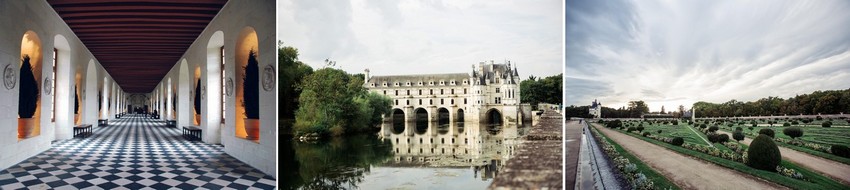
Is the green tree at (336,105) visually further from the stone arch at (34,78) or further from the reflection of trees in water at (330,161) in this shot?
the stone arch at (34,78)

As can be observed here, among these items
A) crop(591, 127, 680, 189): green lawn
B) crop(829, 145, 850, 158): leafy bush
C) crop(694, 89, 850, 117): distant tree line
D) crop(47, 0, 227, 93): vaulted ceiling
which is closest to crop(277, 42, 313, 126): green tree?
crop(47, 0, 227, 93): vaulted ceiling

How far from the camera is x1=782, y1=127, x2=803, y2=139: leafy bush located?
2539 millimetres

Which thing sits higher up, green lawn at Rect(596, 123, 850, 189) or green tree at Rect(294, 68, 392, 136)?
green tree at Rect(294, 68, 392, 136)

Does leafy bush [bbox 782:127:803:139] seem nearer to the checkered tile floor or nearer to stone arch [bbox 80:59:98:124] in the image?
the checkered tile floor

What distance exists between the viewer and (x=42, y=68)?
6.18 meters

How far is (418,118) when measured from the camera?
5172 mm

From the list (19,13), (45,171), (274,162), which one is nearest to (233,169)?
(274,162)

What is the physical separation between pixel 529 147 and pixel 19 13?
632 cm

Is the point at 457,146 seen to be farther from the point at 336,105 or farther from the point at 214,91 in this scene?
the point at 214,91

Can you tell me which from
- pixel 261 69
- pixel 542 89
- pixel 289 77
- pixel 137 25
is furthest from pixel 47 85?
pixel 542 89

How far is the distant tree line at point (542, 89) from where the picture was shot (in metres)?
3.95

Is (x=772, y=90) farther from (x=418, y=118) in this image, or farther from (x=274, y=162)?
(x=274, y=162)

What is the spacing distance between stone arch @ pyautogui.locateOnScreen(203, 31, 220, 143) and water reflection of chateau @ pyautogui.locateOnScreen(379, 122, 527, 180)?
352cm

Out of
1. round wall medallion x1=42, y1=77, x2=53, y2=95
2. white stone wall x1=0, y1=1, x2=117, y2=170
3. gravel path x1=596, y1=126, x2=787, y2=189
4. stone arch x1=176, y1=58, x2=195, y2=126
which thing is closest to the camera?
gravel path x1=596, y1=126, x2=787, y2=189
